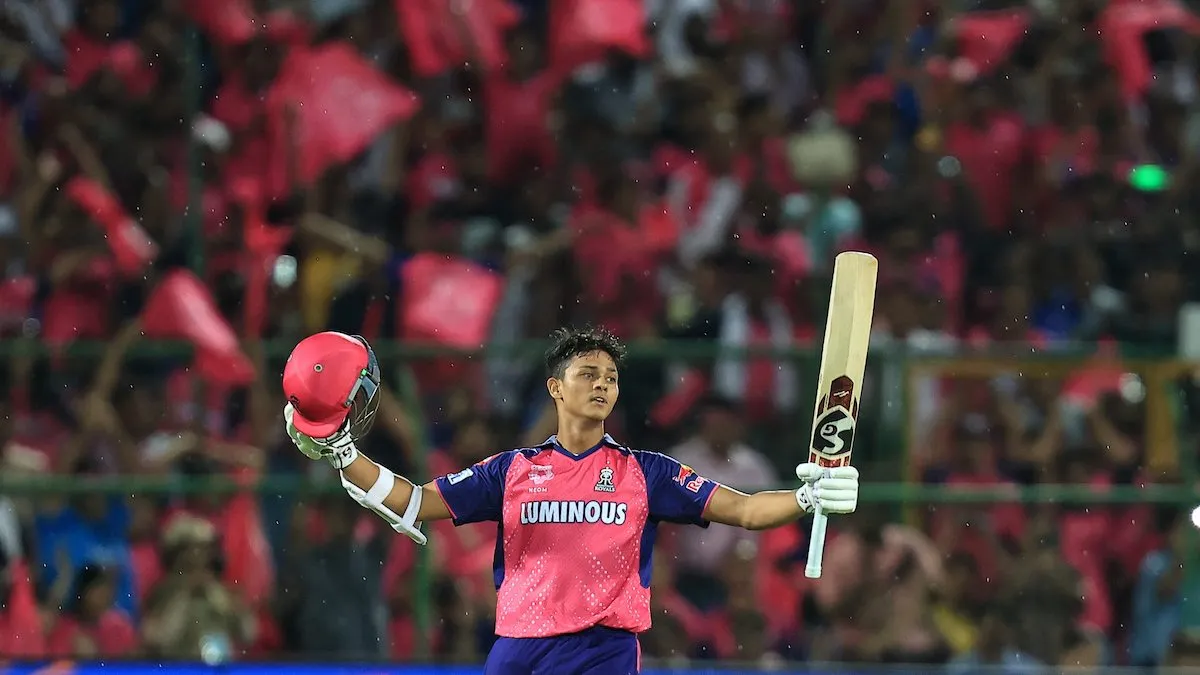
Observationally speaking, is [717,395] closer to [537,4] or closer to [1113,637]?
[1113,637]

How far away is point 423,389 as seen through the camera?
Result: 1069cm

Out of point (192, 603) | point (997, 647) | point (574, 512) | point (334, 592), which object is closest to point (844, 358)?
point (574, 512)

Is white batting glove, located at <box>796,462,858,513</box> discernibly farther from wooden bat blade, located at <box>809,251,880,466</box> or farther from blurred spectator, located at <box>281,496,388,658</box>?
blurred spectator, located at <box>281,496,388,658</box>

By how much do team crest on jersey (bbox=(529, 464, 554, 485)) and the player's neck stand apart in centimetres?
11

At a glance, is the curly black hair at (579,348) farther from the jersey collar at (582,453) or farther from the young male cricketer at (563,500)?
the jersey collar at (582,453)

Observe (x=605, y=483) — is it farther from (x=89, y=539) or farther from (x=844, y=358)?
(x=89, y=539)

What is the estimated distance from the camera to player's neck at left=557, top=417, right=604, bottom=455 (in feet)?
22.7

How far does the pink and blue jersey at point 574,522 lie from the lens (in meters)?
6.71

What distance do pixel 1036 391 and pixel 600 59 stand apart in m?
3.62

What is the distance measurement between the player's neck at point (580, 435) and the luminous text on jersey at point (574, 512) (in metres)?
0.24

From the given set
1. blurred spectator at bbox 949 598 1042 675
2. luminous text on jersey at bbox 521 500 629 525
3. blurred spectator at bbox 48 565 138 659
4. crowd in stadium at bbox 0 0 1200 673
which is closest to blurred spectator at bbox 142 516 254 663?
crowd in stadium at bbox 0 0 1200 673

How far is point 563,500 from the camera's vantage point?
22.3ft

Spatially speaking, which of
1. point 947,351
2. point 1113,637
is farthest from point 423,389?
point 1113,637

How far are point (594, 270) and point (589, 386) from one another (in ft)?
15.7
